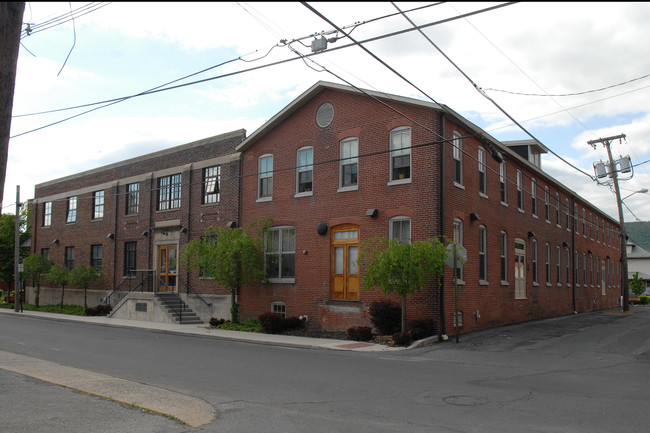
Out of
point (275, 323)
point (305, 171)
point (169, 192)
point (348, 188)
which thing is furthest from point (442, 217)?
point (169, 192)

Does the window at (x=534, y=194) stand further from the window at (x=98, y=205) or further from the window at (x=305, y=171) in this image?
the window at (x=98, y=205)

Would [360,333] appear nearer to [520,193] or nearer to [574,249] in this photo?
[520,193]

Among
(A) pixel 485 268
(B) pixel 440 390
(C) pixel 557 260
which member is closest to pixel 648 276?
(C) pixel 557 260

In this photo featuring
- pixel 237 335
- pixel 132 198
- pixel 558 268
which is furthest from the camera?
pixel 132 198

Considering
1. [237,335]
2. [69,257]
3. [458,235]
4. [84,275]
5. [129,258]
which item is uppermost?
[458,235]

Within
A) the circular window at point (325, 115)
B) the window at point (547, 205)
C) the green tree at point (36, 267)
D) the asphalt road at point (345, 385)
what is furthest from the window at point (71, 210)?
the window at point (547, 205)

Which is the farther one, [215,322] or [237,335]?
[215,322]

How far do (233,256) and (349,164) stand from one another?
5.75 metres

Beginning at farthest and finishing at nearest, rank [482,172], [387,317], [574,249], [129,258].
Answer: [574,249]
[129,258]
[482,172]
[387,317]

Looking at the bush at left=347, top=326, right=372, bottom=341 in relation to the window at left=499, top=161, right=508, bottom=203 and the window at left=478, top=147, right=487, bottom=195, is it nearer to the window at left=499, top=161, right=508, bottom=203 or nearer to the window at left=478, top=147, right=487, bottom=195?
the window at left=478, top=147, right=487, bottom=195

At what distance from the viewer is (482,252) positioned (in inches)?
864

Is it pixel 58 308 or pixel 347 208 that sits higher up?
pixel 347 208

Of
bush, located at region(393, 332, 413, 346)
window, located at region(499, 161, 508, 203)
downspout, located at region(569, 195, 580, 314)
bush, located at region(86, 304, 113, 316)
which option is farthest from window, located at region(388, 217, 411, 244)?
downspout, located at region(569, 195, 580, 314)

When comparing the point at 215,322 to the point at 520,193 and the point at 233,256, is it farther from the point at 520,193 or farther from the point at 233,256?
the point at 520,193
